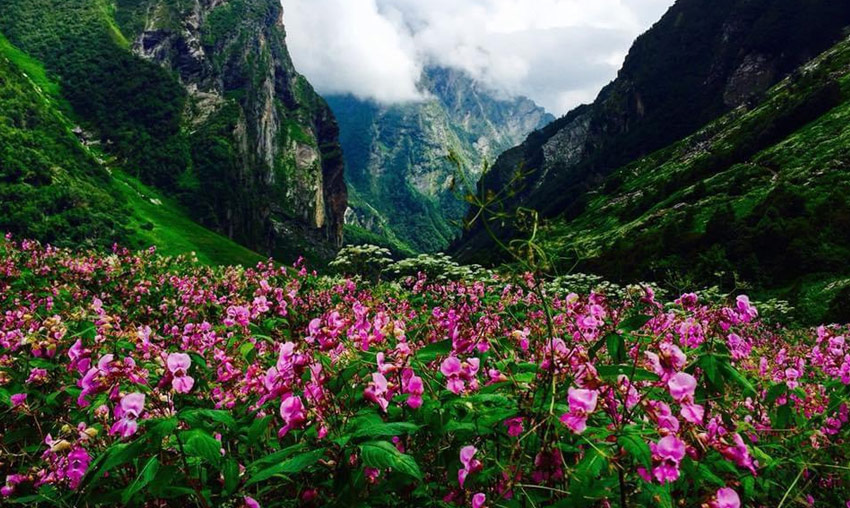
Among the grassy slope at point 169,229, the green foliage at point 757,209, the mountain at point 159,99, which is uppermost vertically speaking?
the mountain at point 159,99

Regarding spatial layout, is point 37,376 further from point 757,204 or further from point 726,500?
point 757,204

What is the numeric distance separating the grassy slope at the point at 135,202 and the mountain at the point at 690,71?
64.1m

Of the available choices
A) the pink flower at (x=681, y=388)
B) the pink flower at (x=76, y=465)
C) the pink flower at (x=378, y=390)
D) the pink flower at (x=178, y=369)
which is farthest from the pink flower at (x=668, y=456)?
the pink flower at (x=76, y=465)

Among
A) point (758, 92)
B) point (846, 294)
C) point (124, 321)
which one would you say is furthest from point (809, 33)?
point (124, 321)

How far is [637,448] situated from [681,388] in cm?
35

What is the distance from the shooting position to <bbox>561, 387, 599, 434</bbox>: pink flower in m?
2.10

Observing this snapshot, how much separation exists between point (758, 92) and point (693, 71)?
36770 millimetres

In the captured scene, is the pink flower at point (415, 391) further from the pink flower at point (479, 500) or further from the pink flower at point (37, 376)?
the pink flower at point (37, 376)

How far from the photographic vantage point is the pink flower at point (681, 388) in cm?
206

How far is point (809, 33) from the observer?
401ft

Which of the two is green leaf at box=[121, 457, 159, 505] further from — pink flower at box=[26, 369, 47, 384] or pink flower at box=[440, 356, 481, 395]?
pink flower at box=[26, 369, 47, 384]

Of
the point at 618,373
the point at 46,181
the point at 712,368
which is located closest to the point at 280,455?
the point at 618,373

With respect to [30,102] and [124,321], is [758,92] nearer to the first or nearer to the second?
[124,321]

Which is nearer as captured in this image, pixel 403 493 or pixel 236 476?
pixel 236 476
